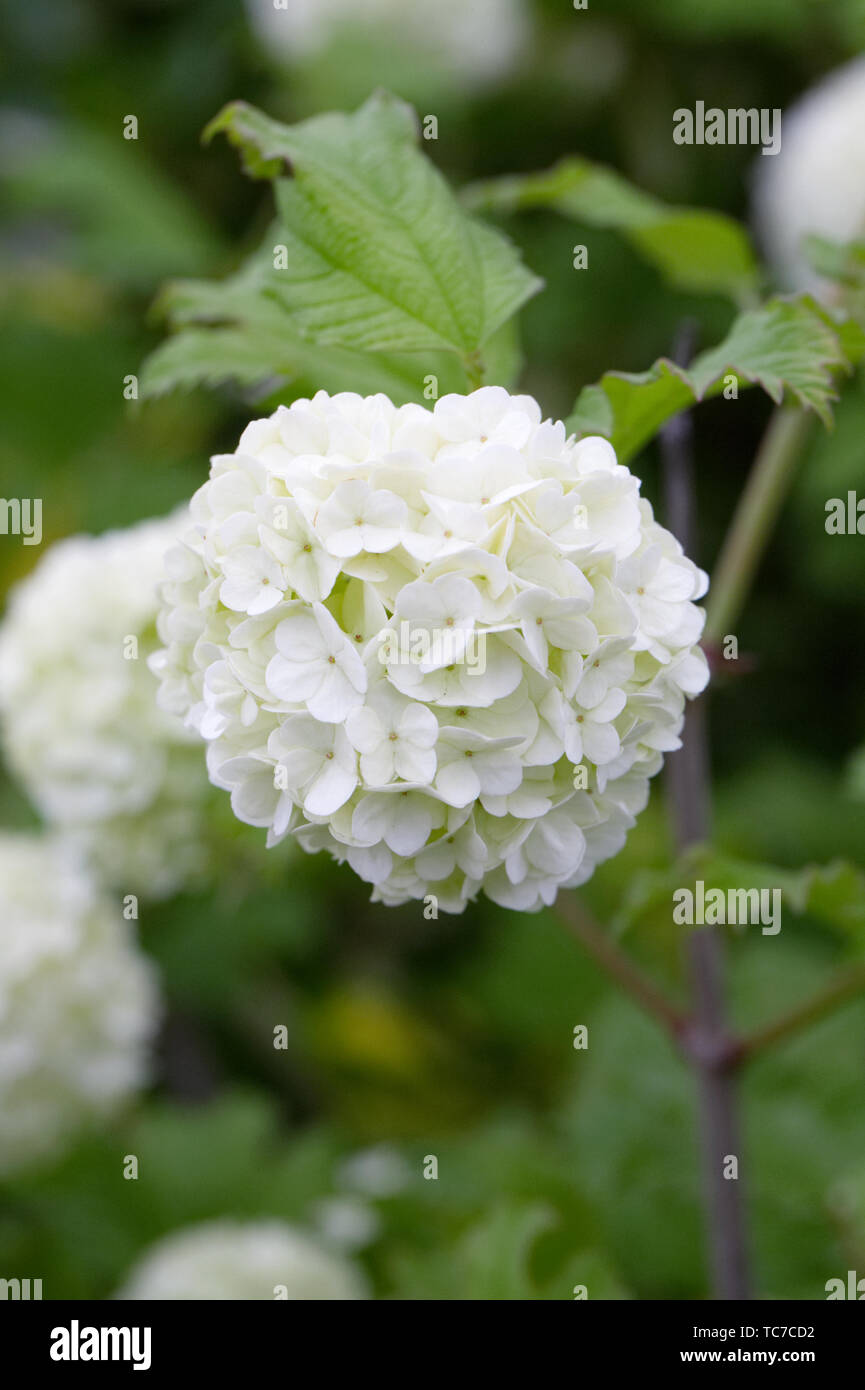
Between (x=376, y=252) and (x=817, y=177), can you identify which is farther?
(x=817, y=177)

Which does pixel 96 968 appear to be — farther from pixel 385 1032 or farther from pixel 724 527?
pixel 724 527

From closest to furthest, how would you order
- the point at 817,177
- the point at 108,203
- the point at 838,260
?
the point at 838,260 < the point at 817,177 < the point at 108,203

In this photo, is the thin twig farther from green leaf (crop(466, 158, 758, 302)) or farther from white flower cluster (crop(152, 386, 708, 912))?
white flower cluster (crop(152, 386, 708, 912))

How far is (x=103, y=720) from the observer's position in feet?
4.80

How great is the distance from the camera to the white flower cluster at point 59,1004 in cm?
160

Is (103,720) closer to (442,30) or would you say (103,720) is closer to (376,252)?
(376,252)

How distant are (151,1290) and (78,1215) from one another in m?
0.34

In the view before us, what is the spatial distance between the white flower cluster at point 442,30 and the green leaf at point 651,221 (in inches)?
51.7

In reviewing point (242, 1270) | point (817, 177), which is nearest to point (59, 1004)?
point (242, 1270)

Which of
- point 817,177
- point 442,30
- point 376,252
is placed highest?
point 442,30

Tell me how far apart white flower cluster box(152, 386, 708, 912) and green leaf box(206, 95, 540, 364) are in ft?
0.44

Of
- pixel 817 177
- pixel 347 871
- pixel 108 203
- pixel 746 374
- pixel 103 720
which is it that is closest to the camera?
pixel 746 374

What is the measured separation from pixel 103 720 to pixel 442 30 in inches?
62.5

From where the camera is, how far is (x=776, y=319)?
2.90 feet
